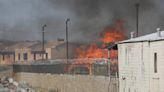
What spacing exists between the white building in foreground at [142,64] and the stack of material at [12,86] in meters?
→ 19.0

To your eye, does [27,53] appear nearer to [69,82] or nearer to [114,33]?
[114,33]

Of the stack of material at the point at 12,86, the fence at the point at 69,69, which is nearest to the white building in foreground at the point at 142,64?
the fence at the point at 69,69

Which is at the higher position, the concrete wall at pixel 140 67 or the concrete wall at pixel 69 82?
the concrete wall at pixel 140 67

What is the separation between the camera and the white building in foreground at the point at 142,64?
2594 centimetres

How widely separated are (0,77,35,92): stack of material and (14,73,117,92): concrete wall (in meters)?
1.22

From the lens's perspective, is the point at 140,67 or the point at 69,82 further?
the point at 69,82

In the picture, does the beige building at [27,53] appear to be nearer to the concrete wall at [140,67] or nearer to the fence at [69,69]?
the fence at [69,69]

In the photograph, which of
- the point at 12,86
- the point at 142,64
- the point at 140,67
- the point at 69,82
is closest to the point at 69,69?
the point at 69,82

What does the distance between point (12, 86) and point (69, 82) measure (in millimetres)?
17012

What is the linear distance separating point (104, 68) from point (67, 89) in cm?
681

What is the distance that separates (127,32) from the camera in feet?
199

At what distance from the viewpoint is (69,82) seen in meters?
40.2

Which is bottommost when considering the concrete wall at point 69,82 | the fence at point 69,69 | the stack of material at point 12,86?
the stack of material at point 12,86

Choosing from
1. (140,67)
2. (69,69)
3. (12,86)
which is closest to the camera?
(140,67)
